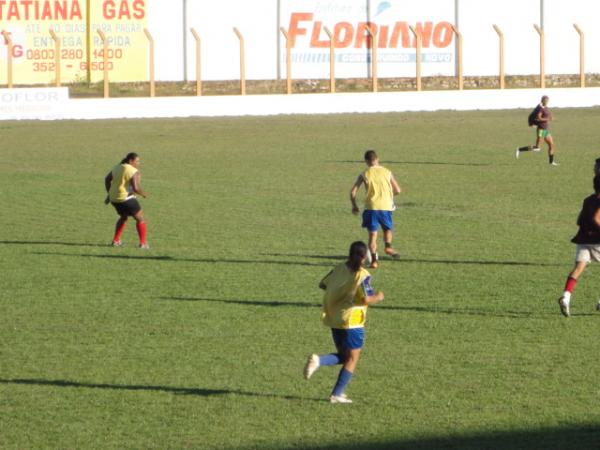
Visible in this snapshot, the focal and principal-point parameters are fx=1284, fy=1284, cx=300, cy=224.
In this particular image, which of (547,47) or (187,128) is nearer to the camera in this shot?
(187,128)

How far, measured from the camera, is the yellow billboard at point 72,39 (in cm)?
5656

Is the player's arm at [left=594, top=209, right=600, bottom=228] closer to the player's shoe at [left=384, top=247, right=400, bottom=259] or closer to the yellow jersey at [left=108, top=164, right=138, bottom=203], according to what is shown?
the player's shoe at [left=384, top=247, right=400, bottom=259]

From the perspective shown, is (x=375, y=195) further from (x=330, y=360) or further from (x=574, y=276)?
(x=330, y=360)

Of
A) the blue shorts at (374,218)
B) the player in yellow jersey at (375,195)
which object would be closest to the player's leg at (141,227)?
the player in yellow jersey at (375,195)

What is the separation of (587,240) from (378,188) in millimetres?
4489

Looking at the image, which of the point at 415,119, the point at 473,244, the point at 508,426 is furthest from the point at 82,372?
the point at 415,119

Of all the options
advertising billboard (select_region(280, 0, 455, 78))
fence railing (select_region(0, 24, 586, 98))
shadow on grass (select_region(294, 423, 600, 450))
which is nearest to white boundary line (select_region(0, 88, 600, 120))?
fence railing (select_region(0, 24, 586, 98))

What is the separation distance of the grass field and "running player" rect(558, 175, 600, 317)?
30 cm

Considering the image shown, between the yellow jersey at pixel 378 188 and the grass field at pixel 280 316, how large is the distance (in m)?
0.92

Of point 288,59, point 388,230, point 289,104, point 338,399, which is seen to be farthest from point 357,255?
point 288,59

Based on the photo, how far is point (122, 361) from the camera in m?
12.7

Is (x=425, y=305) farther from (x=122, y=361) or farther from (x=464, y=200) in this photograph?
(x=464, y=200)

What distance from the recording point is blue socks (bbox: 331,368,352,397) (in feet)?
35.4

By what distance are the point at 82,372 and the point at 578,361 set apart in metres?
4.79
